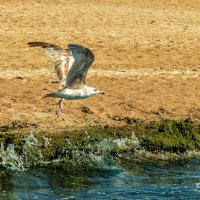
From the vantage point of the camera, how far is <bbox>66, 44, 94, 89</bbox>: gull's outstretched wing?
12540 mm

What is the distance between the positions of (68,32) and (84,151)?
10.6 metres

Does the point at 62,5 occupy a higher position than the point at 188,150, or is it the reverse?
the point at 62,5

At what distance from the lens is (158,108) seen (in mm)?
17234

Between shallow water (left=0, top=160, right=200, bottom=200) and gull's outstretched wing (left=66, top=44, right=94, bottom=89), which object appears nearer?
gull's outstretched wing (left=66, top=44, right=94, bottom=89)

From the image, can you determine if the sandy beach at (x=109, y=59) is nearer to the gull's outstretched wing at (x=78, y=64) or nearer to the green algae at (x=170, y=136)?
the green algae at (x=170, y=136)

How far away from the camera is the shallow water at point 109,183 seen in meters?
12.6

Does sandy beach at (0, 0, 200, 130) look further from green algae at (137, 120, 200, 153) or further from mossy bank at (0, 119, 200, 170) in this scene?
green algae at (137, 120, 200, 153)

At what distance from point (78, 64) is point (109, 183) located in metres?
2.16

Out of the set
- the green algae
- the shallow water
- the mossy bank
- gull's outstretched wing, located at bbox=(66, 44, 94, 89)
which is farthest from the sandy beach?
the shallow water

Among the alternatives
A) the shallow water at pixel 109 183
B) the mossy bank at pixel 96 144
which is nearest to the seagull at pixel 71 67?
the mossy bank at pixel 96 144

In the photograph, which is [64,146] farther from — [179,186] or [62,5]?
[62,5]

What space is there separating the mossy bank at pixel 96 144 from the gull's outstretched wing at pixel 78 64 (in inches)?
42.9

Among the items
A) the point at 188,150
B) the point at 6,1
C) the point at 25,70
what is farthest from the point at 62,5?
the point at 188,150

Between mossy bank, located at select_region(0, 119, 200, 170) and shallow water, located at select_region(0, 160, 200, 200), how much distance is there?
0.27 metres
